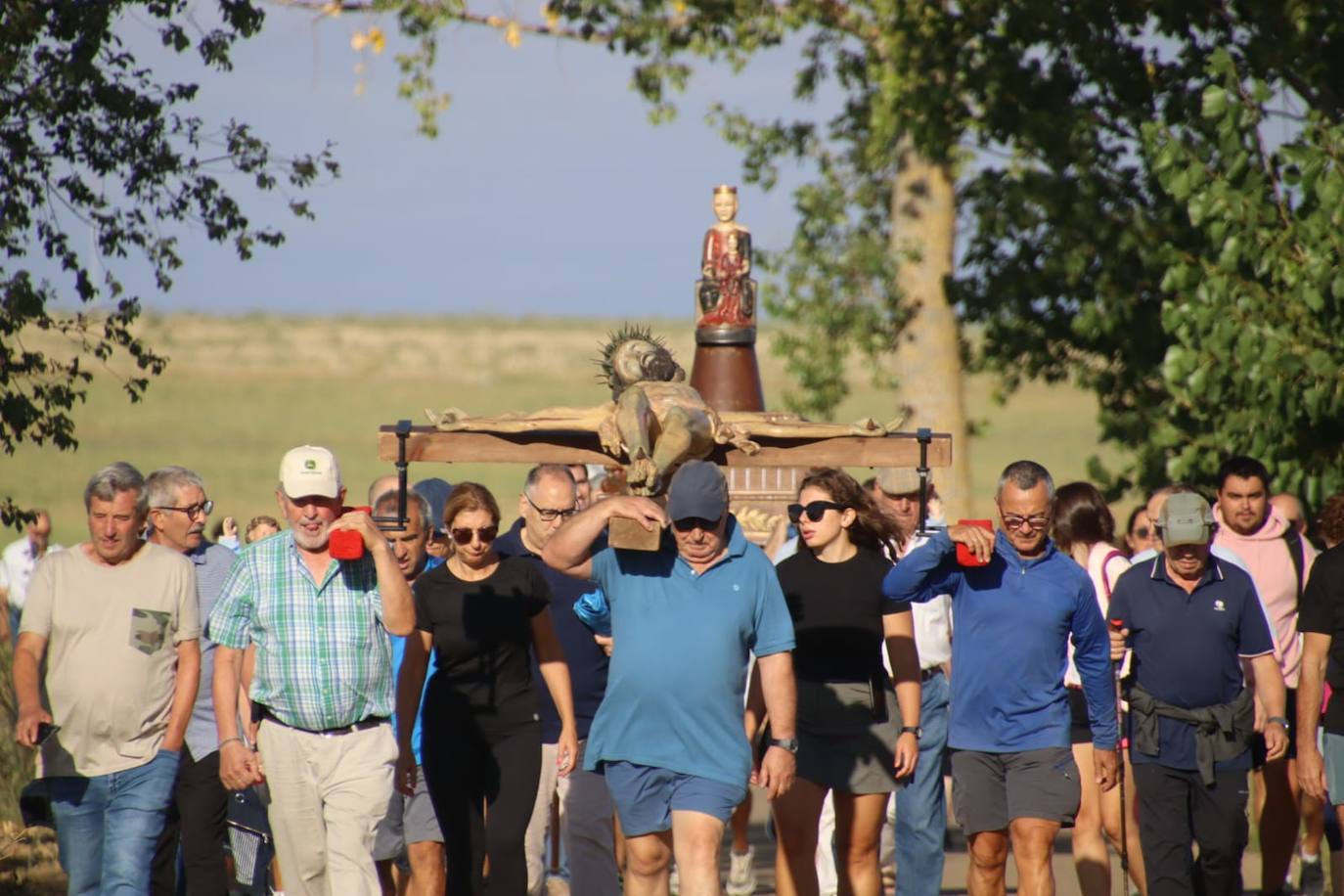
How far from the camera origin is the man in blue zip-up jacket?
25.2 feet

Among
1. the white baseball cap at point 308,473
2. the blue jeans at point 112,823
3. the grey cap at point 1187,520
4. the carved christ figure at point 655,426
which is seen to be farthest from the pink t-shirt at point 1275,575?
the blue jeans at point 112,823

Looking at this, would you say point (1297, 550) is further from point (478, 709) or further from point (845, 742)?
point (478, 709)

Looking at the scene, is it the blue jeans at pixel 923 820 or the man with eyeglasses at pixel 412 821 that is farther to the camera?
the blue jeans at pixel 923 820

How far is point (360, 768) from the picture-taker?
7305mm

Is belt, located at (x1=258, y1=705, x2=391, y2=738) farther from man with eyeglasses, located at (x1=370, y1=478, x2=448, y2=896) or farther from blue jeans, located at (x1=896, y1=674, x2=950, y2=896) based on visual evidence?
blue jeans, located at (x1=896, y1=674, x2=950, y2=896)

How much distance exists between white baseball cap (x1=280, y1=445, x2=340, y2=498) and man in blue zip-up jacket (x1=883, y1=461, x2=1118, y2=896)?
7.17 ft

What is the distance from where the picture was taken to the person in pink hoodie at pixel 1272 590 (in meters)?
9.40

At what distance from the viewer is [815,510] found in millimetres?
8039

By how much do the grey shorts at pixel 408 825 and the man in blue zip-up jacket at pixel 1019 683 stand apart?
2.08 metres

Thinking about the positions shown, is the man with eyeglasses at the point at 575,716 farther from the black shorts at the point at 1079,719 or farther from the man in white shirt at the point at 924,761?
the black shorts at the point at 1079,719

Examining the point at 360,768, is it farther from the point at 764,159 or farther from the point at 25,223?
the point at 764,159

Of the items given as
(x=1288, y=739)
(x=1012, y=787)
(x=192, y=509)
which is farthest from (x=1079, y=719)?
(x=192, y=509)

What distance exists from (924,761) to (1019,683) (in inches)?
42.6

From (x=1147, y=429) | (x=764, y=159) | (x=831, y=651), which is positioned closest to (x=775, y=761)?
(x=831, y=651)
